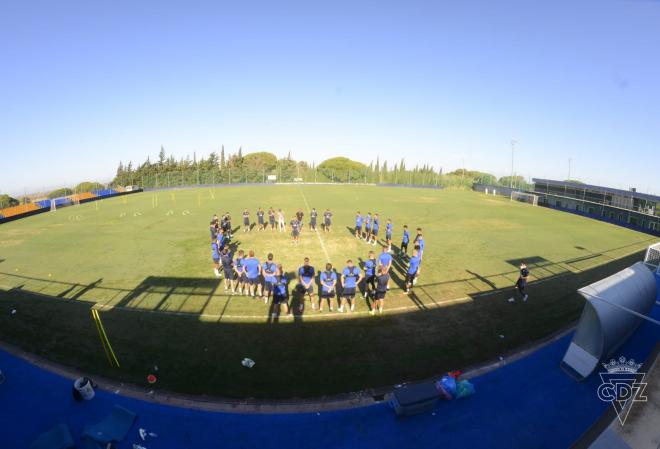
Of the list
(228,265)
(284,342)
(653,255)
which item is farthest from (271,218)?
(653,255)

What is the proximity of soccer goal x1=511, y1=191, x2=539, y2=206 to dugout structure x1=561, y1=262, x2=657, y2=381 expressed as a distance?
42179 millimetres

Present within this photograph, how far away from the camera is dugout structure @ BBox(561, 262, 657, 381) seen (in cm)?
773

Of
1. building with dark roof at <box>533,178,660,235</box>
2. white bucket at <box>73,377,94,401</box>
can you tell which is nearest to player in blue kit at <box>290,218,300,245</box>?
white bucket at <box>73,377,94,401</box>

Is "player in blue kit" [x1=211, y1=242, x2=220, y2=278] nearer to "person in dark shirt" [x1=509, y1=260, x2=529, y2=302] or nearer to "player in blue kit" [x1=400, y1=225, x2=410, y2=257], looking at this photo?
"player in blue kit" [x1=400, y1=225, x2=410, y2=257]

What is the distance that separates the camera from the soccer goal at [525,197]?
4603 cm

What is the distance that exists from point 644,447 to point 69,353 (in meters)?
13.2

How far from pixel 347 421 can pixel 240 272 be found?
678 cm

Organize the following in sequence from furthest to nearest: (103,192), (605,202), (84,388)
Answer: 1. (103,192)
2. (605,202)
3. (84,388)

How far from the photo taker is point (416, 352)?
29.3 ft

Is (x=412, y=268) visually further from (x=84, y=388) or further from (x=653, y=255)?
(x=653, y=255)

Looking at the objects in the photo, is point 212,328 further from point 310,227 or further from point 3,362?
point 310,227

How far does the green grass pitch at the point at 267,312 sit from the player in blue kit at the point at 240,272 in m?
0.62

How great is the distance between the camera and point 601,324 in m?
7.61

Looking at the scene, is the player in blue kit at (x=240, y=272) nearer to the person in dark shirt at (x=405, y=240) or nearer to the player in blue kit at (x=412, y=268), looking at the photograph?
the player in blue kit at (x=412, y=268)
